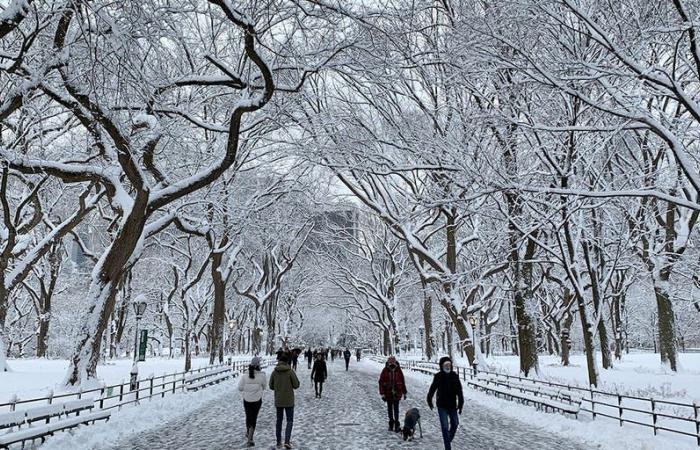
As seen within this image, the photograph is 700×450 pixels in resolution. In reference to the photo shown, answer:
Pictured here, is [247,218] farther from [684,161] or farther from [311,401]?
[684,161]

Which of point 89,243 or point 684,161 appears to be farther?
point 89,243

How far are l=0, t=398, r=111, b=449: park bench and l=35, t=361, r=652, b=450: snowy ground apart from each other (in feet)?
0.80

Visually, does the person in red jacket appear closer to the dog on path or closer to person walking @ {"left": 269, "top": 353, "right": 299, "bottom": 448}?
the dog on path

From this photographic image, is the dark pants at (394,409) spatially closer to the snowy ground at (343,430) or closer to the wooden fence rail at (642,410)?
the snowy ground at (343,430)

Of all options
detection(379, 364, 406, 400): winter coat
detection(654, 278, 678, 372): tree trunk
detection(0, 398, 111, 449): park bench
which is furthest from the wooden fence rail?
detection(0, 398, 111, 449): park bench

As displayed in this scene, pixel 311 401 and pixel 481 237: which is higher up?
pixel 481 237

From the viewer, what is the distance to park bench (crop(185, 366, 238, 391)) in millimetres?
20809

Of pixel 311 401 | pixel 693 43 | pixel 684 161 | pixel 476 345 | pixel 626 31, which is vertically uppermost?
pixel 626 31

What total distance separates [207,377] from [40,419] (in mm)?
13928

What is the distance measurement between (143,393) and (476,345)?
1465 centimetres

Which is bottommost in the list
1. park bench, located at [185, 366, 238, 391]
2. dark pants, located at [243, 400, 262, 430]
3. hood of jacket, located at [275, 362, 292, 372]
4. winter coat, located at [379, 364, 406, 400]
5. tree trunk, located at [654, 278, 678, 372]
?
park bench, located at [185, 366, 238, 391]

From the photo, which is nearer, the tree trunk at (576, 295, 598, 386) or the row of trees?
the row of trees

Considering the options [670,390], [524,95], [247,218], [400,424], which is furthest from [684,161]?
[247,218]

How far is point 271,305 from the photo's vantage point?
161ft
